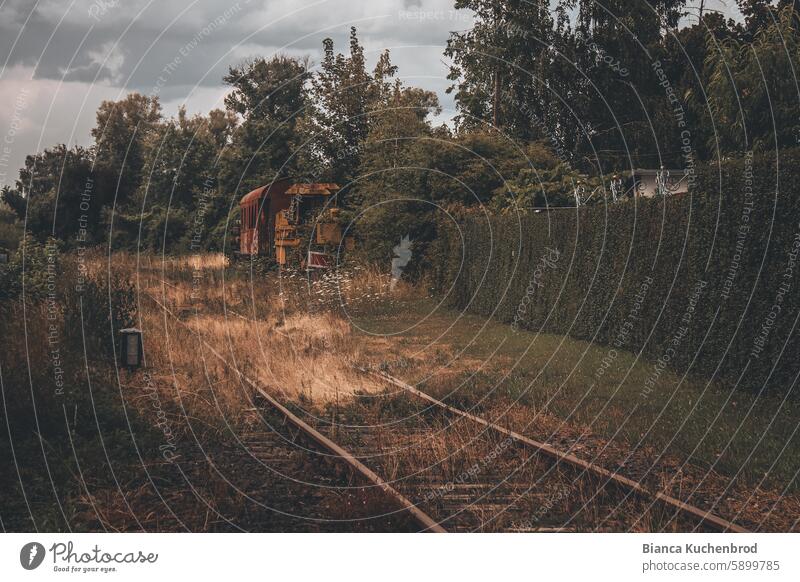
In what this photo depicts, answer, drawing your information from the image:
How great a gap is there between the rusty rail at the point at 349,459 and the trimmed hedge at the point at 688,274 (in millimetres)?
6075

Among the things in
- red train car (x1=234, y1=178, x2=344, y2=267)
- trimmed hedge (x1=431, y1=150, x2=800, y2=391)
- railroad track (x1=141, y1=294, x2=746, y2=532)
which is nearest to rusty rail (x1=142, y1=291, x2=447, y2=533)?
railroad track (x1=141, y1=294, x2=746, y2=532)

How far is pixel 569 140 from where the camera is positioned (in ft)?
128

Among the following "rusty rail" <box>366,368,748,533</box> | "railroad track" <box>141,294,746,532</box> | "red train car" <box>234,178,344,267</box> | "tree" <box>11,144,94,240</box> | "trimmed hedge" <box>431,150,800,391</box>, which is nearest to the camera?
"rusty rail" <box>366,368,748,533</box>

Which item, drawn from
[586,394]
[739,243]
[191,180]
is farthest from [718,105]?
[191,180]

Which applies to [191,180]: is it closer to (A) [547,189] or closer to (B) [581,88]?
(B) [581,88]

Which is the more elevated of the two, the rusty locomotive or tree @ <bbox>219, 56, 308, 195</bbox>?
tree @ <bbox>219, 56, 308, 195</bbox>

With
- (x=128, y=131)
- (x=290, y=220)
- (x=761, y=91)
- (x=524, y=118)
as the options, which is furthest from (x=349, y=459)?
(x=128, y=131)

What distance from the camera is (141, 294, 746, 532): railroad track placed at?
6.99 m

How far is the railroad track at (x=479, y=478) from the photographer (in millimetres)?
6992

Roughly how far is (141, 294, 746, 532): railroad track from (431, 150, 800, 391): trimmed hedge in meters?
4.38

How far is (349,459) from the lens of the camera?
8.46m

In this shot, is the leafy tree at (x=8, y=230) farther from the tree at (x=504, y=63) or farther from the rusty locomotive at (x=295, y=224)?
the tree at (x=504, y=63)

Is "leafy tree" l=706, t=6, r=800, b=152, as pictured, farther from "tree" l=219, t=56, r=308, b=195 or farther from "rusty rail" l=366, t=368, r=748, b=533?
"tree" l=219, t=56, r=308, b=195

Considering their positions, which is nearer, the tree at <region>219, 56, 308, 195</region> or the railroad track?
the railroad track
